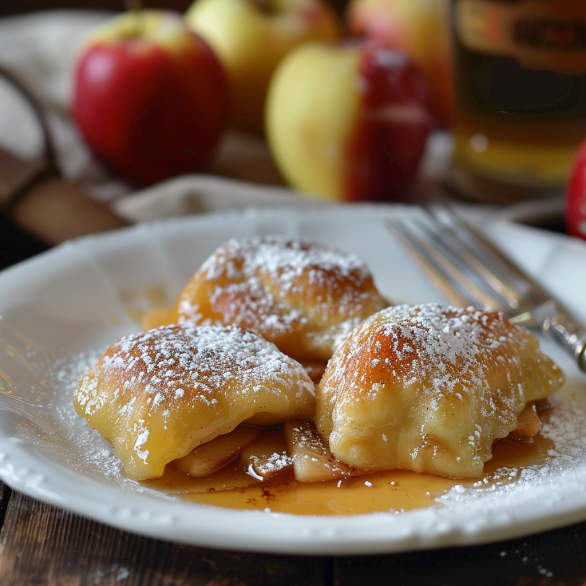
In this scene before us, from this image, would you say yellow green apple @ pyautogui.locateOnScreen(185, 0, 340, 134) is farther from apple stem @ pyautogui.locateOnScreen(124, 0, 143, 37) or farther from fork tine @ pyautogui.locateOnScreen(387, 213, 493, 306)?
fork tine @ pyautogui.locateOnScreen(387, 213, 493, 306)

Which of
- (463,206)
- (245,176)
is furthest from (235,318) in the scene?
(245,176)

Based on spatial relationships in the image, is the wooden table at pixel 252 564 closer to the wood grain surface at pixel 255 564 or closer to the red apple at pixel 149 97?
the wood grain surface at pixel 255 564

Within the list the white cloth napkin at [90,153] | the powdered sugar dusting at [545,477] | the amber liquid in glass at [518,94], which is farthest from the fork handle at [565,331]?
the amber liquid in glass at [518,94]

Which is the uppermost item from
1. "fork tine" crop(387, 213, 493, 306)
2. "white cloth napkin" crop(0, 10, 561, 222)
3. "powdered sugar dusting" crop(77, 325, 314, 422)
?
"powdered sugar dusting" crop(77, 325, 314, 422)

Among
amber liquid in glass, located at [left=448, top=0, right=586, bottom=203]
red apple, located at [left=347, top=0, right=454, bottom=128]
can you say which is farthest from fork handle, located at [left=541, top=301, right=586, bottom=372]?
red apple, located at [left=347, top=0, right=454, bottom=128]

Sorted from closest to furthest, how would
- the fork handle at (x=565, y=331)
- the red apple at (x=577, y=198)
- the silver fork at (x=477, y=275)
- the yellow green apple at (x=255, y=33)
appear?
the fork handle at (x=565, y=331), the silver fork at (x=477, y=275), the red apple at (x=577, y=198), the yellow green apple at (x=255, y=33)
